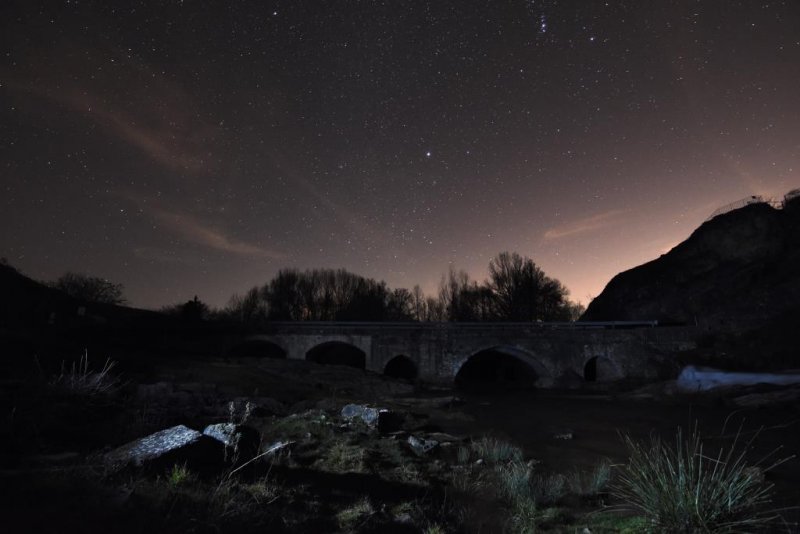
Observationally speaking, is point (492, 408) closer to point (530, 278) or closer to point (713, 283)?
point (713, 283)

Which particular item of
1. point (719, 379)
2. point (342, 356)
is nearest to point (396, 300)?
point (342, 356)

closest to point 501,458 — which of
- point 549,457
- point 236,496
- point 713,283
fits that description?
point 549,457

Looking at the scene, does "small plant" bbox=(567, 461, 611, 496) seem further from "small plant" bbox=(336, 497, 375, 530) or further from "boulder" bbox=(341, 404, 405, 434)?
"boulder" bbox=(341, 404, 405, 434)

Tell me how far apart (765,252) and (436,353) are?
3282 centimetres

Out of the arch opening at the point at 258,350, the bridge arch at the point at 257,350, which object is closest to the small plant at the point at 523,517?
the bridge arch at the point at 257,350

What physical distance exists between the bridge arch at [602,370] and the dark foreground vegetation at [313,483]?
23.7 metres

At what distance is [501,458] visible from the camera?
8.92 m

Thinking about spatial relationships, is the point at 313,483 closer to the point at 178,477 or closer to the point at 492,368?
the point at 178,477

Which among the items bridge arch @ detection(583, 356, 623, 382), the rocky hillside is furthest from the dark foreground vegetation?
the rocky hillside

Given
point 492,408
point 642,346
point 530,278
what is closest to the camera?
point 492,408

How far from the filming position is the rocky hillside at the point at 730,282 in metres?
31.2

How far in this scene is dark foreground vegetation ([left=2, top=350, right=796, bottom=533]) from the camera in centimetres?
307

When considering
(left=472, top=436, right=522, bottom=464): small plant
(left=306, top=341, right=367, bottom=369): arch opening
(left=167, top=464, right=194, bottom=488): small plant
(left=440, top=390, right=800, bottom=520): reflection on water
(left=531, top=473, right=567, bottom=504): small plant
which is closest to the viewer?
(left=167, top=464, right=194, bottom=488): small plant

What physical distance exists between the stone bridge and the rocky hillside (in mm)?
4257
